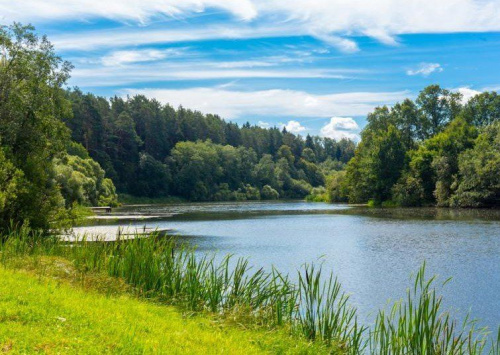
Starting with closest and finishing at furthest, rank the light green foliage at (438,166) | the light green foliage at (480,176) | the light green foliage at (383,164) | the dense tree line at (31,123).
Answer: the dense tree line at (31,123), the light green foliage at (480,176), the light green foliage at (438,166), the light green foliage at (383,164)

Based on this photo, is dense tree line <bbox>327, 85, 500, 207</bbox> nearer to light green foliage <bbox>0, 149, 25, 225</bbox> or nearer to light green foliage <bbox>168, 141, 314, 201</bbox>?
light green foliage <bbox>168, 141, 314, 201</bbox>

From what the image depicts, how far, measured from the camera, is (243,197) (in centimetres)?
16625

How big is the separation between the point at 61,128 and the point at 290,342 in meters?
26.3

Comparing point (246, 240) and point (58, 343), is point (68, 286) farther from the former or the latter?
point (246, 240)

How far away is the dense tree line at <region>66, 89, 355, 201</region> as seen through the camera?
452ft

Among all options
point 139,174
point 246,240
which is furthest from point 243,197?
point 246,240

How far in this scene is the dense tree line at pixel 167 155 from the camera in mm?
137875

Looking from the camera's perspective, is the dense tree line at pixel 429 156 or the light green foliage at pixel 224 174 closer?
the dense tree line at pixel 429 156

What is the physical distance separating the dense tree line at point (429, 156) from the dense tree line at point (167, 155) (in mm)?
48690

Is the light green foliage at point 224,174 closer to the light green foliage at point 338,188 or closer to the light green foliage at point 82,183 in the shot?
the light green foliage at point 338,188

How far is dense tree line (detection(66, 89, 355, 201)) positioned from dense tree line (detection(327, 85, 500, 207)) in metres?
48.7

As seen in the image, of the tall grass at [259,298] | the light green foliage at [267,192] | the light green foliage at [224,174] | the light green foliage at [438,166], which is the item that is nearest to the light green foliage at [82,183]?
the tall grass at [259,298]

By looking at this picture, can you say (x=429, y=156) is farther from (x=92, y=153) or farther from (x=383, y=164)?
(x=92, y=153)

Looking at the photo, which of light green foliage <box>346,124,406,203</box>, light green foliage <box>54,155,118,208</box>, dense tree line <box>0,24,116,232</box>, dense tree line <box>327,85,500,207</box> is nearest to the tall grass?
dense tree line <box>0,24,116,232</box>
